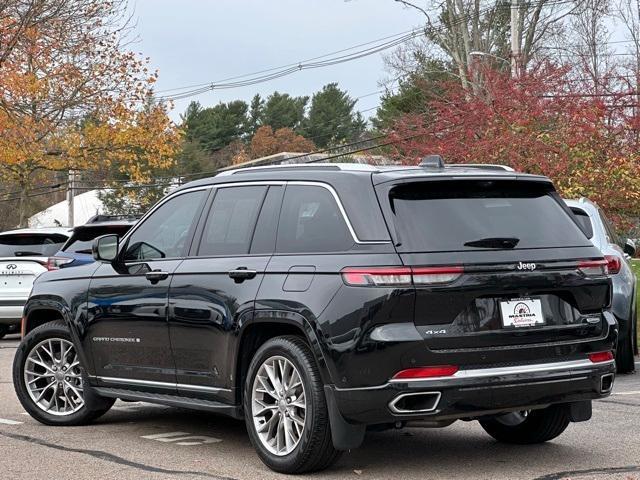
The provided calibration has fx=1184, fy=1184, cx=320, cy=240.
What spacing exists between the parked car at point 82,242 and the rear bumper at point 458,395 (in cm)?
982

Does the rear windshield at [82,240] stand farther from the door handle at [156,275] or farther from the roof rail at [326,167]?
the roof rail at [326,167]

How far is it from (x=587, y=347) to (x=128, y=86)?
30.3 meters

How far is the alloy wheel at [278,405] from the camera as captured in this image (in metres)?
6.82

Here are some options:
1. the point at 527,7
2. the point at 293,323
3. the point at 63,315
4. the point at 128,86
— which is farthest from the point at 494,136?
the point at 527,7

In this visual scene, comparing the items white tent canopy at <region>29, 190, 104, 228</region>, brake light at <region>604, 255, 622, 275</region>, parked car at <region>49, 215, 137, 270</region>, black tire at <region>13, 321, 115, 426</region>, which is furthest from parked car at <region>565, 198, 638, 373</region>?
white tent canopy at <region>29, 190, 104, 228</region>

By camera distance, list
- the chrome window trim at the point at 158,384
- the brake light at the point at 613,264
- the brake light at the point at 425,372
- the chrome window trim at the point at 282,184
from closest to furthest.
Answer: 1. the brake light at the point at 425,372
2. the chrome window trim at the point at 282,184
3. the chrome window trim at the point at 158,384
4. the brake light at the point at 613,264

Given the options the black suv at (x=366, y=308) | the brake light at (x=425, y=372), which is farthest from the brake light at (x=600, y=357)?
the brake light at (x=425, y=372)

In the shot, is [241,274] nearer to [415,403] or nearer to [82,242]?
[415,403]

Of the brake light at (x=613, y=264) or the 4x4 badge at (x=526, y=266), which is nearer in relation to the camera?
the 4x4 badge at (x=526, y=266)

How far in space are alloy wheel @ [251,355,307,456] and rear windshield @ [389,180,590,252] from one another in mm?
1062

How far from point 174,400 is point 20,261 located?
10.2 metres

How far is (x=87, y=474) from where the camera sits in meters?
6.93

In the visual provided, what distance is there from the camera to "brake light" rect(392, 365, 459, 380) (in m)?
6.35

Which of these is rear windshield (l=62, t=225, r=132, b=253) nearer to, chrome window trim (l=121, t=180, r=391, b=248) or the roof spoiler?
chrome window trim (l=121, t=180, r=391, b=248)
